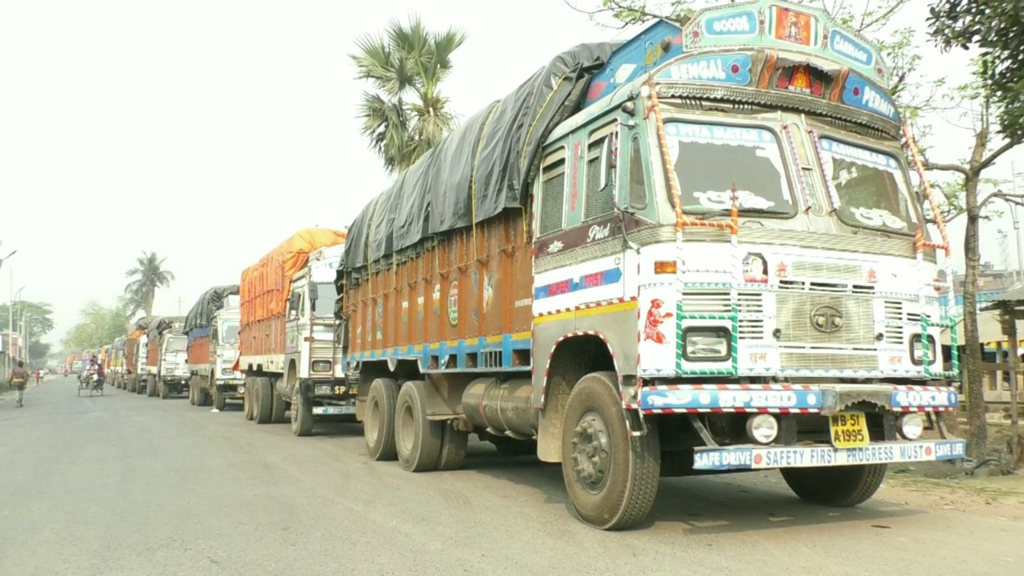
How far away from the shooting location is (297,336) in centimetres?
1576

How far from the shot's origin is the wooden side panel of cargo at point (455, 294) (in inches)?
312

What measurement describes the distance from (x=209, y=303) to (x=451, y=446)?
20531 millimetres

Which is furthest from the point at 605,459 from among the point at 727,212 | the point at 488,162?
the point at 488,162

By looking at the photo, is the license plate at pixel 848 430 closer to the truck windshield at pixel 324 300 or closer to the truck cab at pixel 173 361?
the truck windshield at pixel 324 300

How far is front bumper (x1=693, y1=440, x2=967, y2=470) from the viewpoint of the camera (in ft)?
17.6

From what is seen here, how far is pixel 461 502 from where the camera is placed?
7988mm

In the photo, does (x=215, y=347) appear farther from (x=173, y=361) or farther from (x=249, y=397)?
(x=173, y=361)

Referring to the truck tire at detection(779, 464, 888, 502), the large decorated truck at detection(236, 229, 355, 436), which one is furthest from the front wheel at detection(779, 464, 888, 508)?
the large decorated truck at detection(236, 229, 355, 436)

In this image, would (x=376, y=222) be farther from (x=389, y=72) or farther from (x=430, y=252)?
(x=389, y=72)

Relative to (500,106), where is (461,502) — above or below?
below

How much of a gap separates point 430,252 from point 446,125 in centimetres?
960

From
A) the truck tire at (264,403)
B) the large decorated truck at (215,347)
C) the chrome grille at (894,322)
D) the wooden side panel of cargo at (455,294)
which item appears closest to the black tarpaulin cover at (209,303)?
the large decorated truck at (215,347)

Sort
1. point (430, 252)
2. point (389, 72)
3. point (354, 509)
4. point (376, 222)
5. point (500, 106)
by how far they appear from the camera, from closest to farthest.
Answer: point (354, 509)
point (500, 106)
point (430, 252)
point (376, 222)
point (389, 72)

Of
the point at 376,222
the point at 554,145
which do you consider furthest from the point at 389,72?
the point at 554,145
